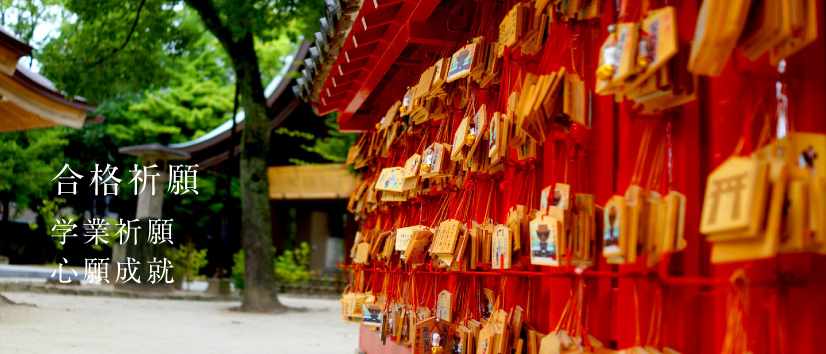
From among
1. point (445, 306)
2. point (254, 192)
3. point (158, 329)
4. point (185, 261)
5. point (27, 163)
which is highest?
point (27, 163)

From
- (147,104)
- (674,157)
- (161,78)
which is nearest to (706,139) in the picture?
(674,157)

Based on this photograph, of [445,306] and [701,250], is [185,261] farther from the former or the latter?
[701,250]

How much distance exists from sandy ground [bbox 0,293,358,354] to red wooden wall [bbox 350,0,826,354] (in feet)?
19.6

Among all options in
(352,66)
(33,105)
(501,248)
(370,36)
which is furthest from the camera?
(33,105)

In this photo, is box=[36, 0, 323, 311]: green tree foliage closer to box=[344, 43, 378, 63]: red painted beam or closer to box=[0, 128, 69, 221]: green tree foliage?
box=[344, 43, 378, 63]: red painted beam

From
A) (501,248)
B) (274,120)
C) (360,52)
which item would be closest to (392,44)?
(360,52)

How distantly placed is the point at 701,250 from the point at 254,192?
11.4 meters

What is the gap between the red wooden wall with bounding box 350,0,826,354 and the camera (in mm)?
1604

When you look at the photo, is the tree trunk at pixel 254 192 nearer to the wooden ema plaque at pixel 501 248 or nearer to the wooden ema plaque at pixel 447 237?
the wooden ema plaque at pixel 447 237

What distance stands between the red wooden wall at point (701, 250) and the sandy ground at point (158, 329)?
5.98m

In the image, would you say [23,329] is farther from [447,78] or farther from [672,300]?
[672,300]

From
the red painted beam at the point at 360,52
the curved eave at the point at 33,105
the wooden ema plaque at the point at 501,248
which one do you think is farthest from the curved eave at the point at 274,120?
the wooden ema plaque at the point at 501,248

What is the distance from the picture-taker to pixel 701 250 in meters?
1.91

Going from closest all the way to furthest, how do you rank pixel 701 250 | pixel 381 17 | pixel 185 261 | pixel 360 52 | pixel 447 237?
pixel 701 250
pixel 447 237
pixel 381 17
pixel 360 52
pixel 185 261
